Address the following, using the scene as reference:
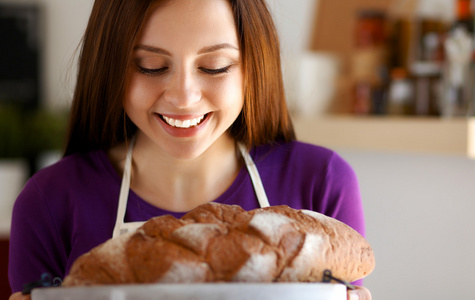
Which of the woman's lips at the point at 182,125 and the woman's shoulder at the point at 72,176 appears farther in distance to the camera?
the woman's shoulder at the point at 72,176

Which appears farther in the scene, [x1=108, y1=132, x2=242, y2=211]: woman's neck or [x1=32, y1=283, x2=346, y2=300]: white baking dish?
[x1=108, y1=132, x2=242, y2=211]: woman's neck

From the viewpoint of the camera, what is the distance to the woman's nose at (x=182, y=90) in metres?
0.88

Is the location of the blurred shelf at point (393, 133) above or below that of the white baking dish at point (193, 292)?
below

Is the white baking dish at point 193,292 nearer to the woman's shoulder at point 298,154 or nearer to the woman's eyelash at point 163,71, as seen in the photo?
the woman's eyelash at point 163,71

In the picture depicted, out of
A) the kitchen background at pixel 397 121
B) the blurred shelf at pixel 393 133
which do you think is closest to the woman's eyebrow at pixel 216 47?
the kitchen background at pixel 397 121

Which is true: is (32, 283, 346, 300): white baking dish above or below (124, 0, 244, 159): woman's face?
below

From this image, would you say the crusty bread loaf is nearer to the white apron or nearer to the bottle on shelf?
the white apron

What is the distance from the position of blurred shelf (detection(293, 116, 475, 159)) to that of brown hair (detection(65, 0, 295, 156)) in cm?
Answer: 68

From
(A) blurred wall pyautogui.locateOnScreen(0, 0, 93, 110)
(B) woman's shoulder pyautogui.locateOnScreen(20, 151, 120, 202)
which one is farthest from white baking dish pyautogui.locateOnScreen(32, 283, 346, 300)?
(A) blurred wall pyautogui.locateOnScreen(0, 0, 93, 110)

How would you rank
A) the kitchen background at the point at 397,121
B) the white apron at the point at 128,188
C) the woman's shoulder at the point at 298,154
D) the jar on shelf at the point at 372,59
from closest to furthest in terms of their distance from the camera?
the white apron at the point at 128,188 < the woman's shoulder at the point at 298,154 < the kitchen background at the point at 397,121 < the jar on shelf at the point at 372,59

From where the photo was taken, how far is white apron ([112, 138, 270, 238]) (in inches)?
42.0

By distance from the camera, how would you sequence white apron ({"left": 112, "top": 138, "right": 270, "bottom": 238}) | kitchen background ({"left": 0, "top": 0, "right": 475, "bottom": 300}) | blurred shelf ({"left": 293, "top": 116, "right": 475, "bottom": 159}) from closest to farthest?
white apron ({"left": 112, "top": 138, "right": 270, "bottom": 238}) < blurred shelf ({"left": 293, "top": 116, "right": 475, "bottom": 159}) < kitchen background ({"left": 0, "top": 0, "right": 475, "bottom": 300})

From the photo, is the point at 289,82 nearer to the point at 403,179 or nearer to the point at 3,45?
the point at 403,179

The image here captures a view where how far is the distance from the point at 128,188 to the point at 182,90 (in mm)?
325
